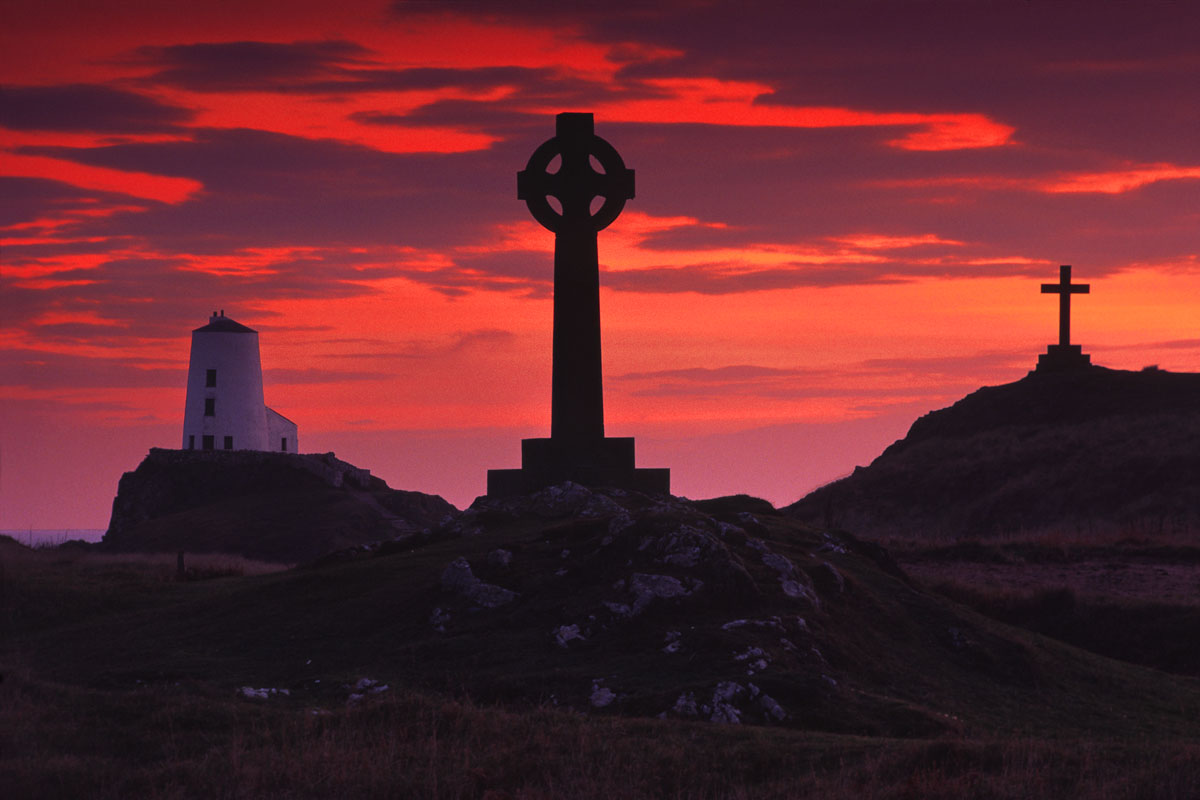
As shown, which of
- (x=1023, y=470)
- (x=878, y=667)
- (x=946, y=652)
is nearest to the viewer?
(x=878, y=667)

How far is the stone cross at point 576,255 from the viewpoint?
3694cm

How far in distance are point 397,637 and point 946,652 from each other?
35.4ft

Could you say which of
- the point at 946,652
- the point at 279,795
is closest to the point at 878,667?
the point at 946,652

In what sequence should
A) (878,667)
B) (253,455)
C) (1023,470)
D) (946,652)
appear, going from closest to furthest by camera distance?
(878,667)
(946,652)
(1023,470)
(253,455)

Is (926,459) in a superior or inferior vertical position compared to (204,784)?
superior

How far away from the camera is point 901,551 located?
4341cm

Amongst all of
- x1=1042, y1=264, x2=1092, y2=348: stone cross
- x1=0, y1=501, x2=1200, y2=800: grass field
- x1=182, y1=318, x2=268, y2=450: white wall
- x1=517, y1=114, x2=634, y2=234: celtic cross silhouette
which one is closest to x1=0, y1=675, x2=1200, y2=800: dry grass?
x1=0, y1=501, x2=1200, y2=800: grass field

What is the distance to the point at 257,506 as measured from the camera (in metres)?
69.0

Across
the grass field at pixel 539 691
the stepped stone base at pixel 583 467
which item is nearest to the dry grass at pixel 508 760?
the grass field at pixel 539 691

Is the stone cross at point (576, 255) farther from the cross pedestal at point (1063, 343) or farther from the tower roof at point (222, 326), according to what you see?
the tower roof at point (222, 326)

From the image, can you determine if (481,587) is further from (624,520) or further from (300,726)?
(300,726)

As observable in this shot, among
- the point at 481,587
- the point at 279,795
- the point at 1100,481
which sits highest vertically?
the point at 1100,481

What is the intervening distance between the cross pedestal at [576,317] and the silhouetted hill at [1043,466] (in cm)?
1867

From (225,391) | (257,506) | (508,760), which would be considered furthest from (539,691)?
(225,391)
